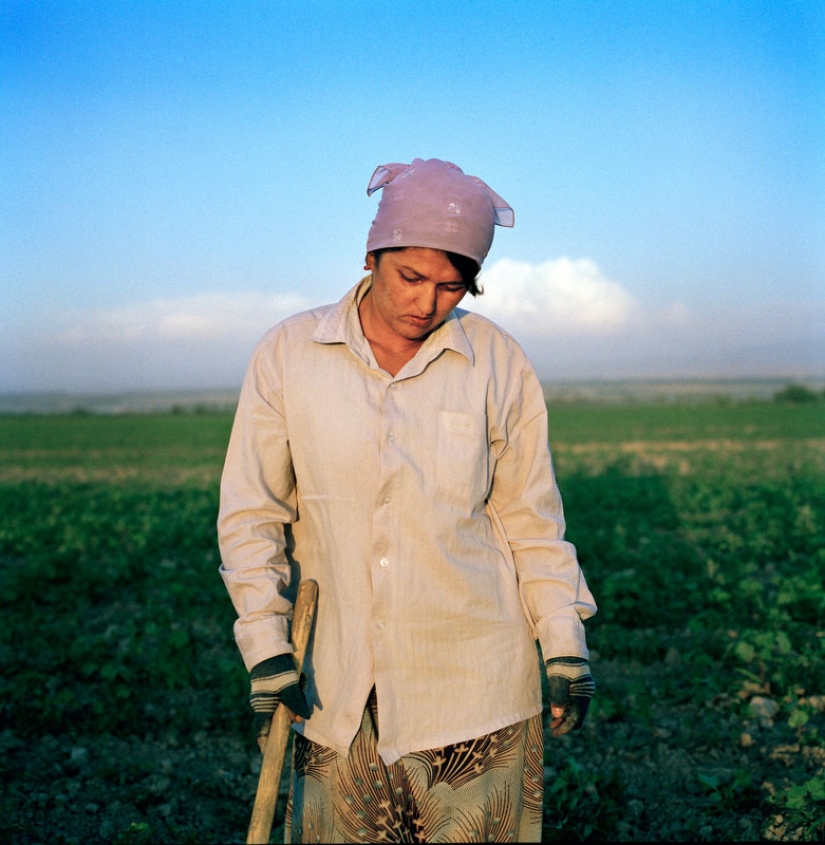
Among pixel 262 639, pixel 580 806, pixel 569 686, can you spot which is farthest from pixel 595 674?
pixel 262 639

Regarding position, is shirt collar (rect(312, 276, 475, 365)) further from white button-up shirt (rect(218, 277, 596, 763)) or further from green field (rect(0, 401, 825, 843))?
green field (rect(0, 401, 825, 843))

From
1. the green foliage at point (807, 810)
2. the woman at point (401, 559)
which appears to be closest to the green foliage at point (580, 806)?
the green foliage at point (807, 810)

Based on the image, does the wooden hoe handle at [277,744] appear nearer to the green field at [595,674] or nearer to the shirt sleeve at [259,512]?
the shirt sleeve at [259,512]

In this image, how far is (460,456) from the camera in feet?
6.71

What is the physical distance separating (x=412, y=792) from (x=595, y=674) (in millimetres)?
3380

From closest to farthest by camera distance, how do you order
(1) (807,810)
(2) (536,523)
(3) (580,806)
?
(2) (536,523) → (1) (807,810) → (3) (580,806)

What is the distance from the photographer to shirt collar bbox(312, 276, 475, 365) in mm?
2096

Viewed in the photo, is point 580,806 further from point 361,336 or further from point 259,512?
point 361,336

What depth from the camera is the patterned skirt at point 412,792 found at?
2.03 metres

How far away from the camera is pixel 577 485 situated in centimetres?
1285

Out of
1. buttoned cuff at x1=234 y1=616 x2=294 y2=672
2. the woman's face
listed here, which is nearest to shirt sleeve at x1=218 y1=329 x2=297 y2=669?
buttoned cuff at x1=234 y1=616 x2=294 y2=672

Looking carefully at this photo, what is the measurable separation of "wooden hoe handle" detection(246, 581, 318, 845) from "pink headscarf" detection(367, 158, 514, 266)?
802mm

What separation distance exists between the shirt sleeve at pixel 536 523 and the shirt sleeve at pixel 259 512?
508 millimetres

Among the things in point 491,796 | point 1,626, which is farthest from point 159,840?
point 1,626
